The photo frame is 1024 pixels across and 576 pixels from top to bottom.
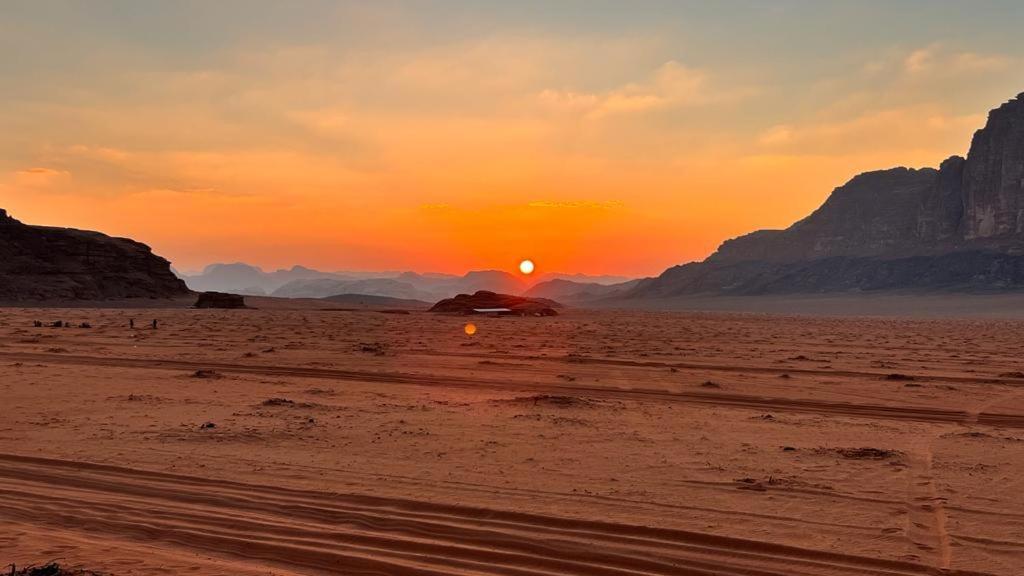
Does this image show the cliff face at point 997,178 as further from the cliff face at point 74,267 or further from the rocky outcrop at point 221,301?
the cliff face at point 74,267

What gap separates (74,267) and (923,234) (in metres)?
183

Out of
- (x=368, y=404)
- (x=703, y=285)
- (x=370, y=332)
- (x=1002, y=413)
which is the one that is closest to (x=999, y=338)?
(x=1002, y=413)

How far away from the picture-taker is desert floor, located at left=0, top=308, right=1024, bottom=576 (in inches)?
237

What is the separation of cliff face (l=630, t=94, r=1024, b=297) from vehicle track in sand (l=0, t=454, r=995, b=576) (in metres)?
151

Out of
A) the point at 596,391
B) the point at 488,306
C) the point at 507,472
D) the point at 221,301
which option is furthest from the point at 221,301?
the point at 507,472

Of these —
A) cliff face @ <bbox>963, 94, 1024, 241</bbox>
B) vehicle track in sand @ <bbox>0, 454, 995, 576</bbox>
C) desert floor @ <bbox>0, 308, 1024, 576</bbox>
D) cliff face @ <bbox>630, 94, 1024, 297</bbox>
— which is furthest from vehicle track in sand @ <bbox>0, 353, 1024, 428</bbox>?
cliff face @ <bbox>963, 94, 1024, 241</bbox>

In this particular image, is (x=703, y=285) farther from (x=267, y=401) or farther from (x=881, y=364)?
(x=267, y=401)

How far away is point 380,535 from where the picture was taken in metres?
6.39

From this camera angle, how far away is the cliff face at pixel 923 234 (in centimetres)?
14000

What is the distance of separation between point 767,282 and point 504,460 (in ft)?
597

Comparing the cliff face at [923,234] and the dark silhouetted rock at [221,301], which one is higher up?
the cliff face at [923,234]

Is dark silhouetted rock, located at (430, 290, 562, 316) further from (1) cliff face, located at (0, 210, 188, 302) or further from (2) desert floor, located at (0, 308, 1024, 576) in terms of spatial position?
(2) desert floor, located at (0, 308, 1024, 576)

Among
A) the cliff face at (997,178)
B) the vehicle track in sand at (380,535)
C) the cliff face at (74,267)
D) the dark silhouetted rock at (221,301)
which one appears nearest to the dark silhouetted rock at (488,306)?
the dark silhouetted rock at (221,301)

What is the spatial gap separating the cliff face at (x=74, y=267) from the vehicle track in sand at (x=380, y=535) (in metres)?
78.1
